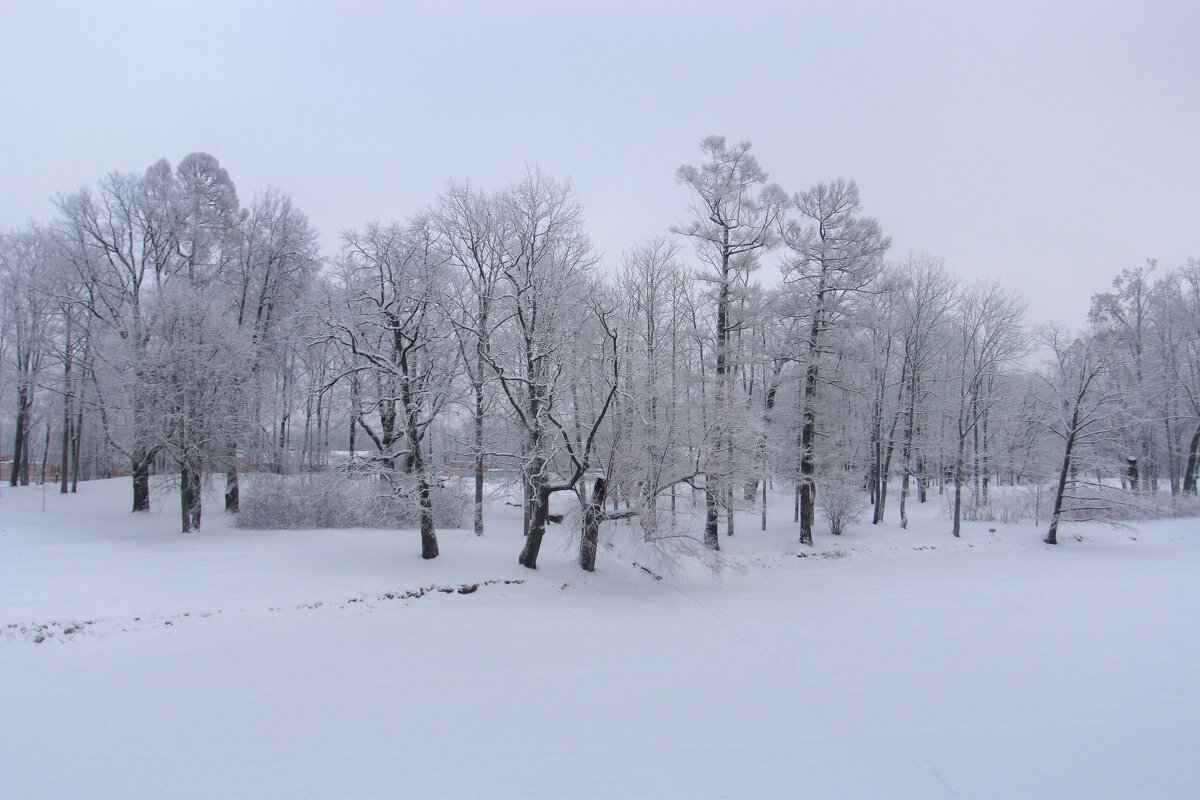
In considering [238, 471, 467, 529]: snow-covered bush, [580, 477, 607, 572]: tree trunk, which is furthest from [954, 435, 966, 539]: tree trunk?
[238, 471, 467, 529]: snow-covered bush

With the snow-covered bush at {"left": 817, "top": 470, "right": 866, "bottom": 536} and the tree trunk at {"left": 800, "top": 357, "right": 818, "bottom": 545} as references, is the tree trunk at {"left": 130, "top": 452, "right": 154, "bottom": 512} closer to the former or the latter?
the tree trunk at {"left": 800, "top": 357, "right": 818, "bottom": 545}

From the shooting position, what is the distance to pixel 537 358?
50.8ft

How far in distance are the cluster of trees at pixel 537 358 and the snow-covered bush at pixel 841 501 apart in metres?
0.14

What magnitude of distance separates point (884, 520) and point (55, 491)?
3826 cm

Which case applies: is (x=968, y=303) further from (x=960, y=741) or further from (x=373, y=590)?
(x=373, y=590)

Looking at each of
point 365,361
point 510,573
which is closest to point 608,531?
point 510,573

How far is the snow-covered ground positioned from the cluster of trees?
2751 mm

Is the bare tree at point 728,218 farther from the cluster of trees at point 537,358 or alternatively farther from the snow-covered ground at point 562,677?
the snow-covered ground at point 562,677

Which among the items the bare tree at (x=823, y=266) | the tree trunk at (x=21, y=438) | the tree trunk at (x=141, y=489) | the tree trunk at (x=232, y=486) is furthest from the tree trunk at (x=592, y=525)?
the tree trunk at (x=21, y=438)

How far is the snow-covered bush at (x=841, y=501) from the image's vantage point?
21.9 m

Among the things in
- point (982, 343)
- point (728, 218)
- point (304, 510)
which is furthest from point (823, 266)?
point (304, 510)

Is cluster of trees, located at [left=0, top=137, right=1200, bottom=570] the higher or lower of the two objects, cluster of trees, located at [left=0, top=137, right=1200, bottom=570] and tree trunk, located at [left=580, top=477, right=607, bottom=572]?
the higher

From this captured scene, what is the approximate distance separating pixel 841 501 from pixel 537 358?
1453 cm

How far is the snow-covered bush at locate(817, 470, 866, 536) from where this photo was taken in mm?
21891
